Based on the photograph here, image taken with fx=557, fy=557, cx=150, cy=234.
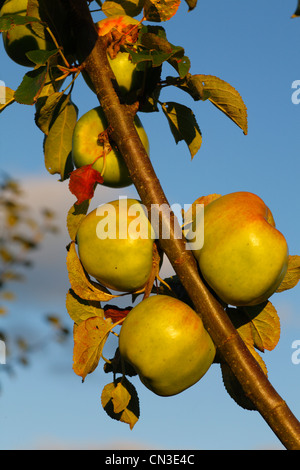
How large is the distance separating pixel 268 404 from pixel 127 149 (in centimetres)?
67

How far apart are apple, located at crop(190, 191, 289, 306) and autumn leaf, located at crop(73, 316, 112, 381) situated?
31cm

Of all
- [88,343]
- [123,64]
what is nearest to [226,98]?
[123,64]

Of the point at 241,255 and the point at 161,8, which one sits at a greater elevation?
the point at 161,8

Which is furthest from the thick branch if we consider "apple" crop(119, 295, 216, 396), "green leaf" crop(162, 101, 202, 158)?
"green leaf" crop(162, 101, 202, 158)

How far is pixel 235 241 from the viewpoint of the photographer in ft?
4.22

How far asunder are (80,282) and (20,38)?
72 centimetres

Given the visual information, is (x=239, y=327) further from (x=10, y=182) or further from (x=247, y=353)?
(x=10, y=182)

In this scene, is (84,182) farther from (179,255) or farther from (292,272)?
(292,272)

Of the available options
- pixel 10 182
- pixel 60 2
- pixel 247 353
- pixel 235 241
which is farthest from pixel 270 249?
pixel 10 182

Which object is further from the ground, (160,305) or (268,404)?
(160,305)

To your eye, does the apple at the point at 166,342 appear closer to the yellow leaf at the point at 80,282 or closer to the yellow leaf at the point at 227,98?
the yellow leaf at the point at 80,282

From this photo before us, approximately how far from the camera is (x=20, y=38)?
1.58 metres

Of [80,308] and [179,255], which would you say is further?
[80,308]

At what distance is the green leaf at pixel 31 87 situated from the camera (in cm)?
140
